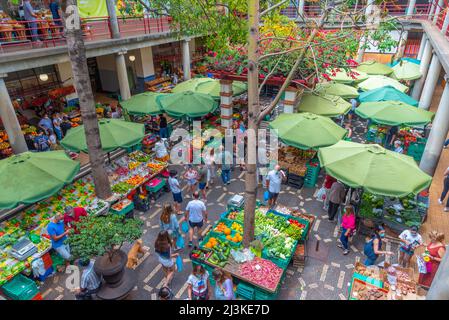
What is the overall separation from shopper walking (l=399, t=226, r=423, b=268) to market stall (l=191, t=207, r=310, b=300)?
2.43 m

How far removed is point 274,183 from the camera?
10008 millimetres

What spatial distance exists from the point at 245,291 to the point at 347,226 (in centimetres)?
341

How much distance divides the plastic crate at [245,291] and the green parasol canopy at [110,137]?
6.08 m

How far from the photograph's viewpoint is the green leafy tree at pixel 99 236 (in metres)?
6.36

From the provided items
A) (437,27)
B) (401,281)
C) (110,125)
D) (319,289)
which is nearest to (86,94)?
(110,125)

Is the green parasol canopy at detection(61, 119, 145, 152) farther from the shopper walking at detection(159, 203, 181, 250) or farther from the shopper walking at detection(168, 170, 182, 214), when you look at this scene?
the shopper walking at detection(159, 203, 181, 250)

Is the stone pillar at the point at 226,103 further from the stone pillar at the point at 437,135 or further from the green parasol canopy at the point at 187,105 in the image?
the stone pillar at the point at 437,135

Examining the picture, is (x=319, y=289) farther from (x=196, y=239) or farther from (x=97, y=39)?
(x=97, y=39)

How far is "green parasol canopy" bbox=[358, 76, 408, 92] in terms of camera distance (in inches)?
650

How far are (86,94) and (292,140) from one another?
22.9 feet

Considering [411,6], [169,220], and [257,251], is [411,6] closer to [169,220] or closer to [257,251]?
[257,251]

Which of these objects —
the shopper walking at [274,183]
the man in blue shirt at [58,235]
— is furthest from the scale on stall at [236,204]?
the man in blue shirt at [58,235]

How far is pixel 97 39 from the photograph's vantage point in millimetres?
15188

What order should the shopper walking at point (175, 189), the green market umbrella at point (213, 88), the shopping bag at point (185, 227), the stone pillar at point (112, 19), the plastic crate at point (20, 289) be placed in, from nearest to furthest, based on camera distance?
the plastic crate at point (20, 289)
the shopping bag at point (185, 227)
the shopper walking at point (175, 189)
the stone pillar at point (112, 19)
the green market umbrella at point (213, 88)
